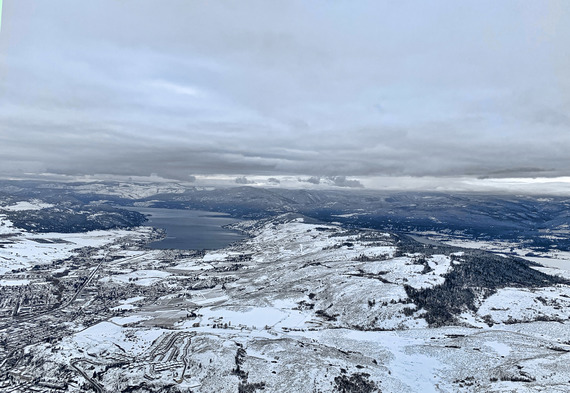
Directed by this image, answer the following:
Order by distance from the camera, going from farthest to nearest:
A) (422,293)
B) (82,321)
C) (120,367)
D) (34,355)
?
(422,293) → (82,321) → (34,355) → (120,367)

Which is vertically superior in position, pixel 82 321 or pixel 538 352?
pixel 538 352

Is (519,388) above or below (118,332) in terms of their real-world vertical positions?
above

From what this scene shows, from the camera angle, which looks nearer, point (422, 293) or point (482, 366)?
point (482, 366)

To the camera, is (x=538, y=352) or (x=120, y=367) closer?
(x=120, y=367)

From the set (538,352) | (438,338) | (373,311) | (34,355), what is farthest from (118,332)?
(538,352)

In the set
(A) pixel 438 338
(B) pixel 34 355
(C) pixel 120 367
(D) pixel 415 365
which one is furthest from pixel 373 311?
(B) pixel 34 355

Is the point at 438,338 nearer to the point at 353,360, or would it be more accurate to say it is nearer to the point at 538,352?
the point at 538,352

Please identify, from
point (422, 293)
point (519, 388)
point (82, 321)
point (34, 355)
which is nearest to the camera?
point (519, 388)

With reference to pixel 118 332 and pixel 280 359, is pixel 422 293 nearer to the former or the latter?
pixel 280 359

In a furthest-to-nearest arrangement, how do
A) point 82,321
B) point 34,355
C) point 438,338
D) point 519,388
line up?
point 82,321 < point 438,338 < point 34,355 < point 519,388
